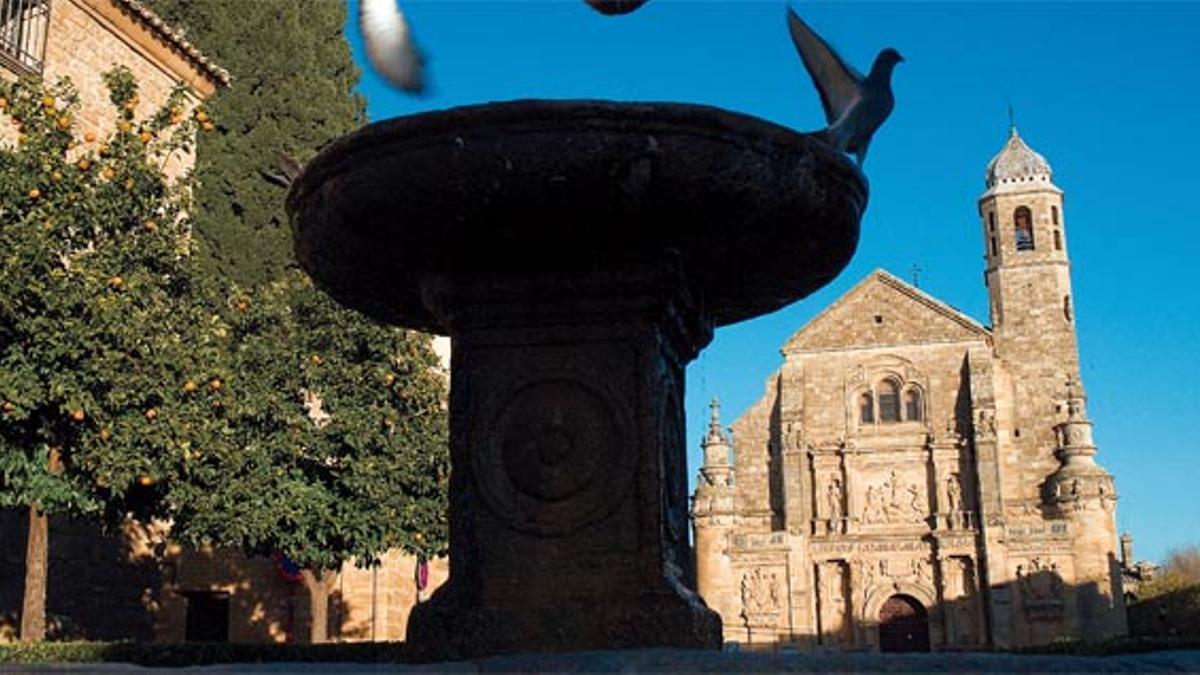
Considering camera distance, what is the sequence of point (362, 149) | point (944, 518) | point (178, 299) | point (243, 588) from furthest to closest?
point (944, 518) → point (243, 588) → point (178, 299) → point (362, 149)

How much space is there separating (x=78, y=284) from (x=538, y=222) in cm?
609

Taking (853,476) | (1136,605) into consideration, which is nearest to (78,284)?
(853,476)

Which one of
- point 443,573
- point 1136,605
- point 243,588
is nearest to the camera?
point 243,588

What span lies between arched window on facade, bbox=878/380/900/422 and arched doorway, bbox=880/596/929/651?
16.6 feet

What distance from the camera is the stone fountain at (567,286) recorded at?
429 cm

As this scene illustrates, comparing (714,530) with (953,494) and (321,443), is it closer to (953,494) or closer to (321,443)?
(953,494)

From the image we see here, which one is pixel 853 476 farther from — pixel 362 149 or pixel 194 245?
pixel 362 149

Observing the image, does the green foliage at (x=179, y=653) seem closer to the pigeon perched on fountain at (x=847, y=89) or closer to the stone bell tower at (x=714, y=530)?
the pigeon perched on fountain at (x=847, y=89)

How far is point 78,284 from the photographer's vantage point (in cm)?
938

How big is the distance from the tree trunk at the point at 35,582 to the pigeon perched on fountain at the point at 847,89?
769 cm

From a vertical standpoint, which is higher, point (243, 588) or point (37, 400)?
point (37, 400)

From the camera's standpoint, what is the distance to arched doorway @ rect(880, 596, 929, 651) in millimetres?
33188

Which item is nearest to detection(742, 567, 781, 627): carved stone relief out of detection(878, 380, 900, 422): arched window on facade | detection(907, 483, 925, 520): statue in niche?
detection(907, 483, 925, 520): statue in niche

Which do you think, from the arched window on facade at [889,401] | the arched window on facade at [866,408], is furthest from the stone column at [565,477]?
the arched window on facade at [889,401]
